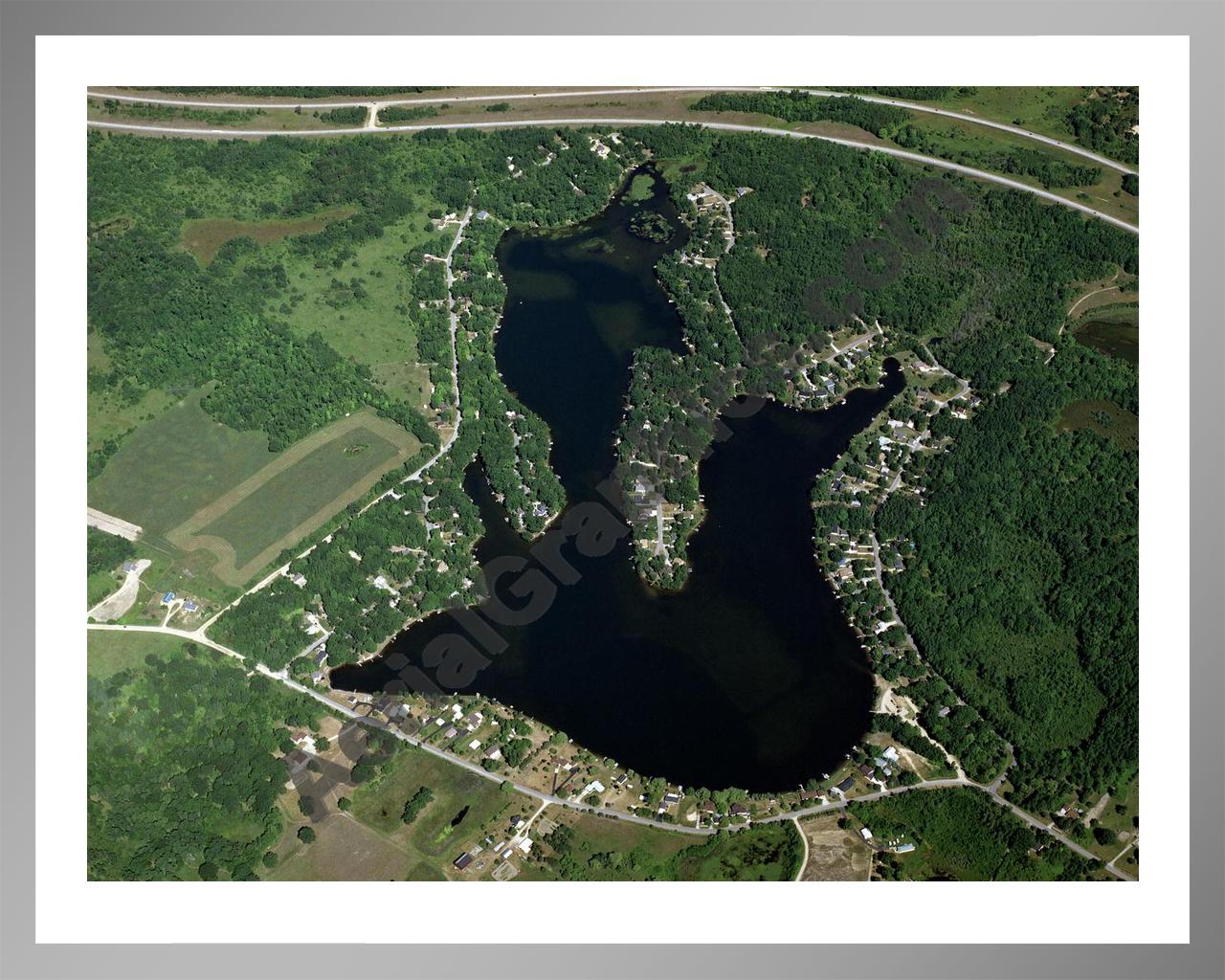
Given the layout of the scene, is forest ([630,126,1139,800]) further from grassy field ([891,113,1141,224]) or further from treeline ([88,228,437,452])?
treeline ([88,228,437,452])

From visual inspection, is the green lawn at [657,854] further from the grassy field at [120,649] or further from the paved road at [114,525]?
the paved road at [114,525]

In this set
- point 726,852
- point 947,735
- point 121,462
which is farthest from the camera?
point 121,462

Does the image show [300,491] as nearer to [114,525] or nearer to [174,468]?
[174,468]

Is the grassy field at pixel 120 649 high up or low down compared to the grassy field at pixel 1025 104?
down

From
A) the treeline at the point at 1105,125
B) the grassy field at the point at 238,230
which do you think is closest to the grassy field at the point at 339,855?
the grassy field at the point at 238,230

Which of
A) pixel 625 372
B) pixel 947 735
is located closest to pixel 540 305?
pixel 625 372

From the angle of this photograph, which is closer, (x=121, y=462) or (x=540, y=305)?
(x=121, y=462)

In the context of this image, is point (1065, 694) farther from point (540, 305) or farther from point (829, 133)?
point (829, 133)
